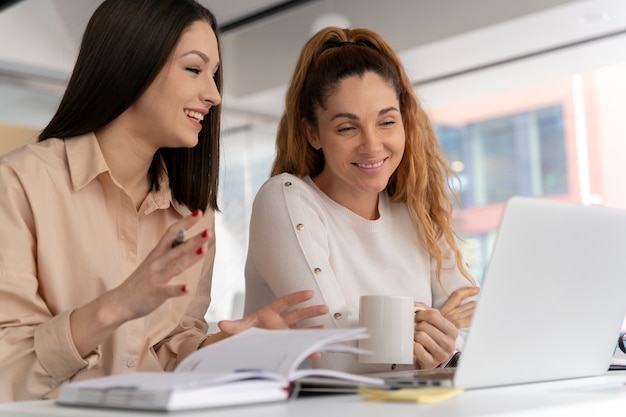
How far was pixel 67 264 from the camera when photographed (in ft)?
6.01

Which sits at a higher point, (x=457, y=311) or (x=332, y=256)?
(x=332, y=256)

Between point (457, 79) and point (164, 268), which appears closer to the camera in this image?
point (164, 268)

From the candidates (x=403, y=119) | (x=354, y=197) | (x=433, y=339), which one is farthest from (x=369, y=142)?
(x=433, y=339)

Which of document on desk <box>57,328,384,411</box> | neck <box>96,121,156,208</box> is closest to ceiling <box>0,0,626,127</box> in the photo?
neck <box>96,121,156,208</box>

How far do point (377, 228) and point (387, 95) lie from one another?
0.35 metres

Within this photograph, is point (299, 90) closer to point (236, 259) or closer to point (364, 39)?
point (364, 39)

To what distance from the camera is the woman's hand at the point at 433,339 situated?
1.77 metres

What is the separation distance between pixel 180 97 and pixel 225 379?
1042mm

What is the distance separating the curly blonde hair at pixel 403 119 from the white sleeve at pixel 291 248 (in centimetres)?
20

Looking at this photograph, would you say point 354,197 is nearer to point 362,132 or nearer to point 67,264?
point 362,132

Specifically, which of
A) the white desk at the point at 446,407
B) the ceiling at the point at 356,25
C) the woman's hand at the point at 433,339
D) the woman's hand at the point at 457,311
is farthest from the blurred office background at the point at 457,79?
the white desk at the point at 446,407

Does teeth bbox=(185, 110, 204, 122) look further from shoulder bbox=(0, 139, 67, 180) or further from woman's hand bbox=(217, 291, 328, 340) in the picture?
woman's hand bbox=(217, 291, 328, 340)

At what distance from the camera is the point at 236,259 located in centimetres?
740

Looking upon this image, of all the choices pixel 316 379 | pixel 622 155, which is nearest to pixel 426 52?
pixel 622 155
